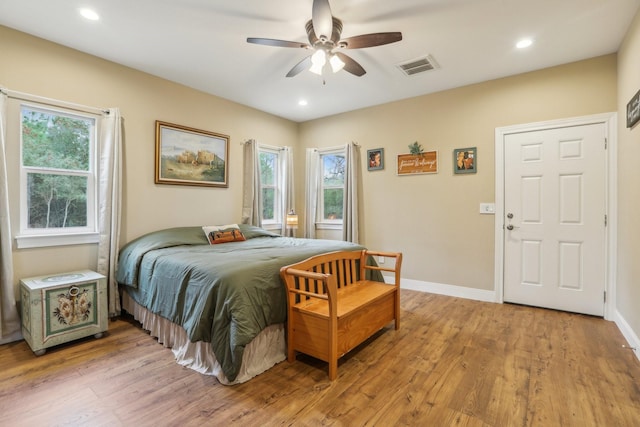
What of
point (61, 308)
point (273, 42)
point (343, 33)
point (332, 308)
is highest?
point (343, 33)

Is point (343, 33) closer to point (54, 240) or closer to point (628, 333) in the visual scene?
point (54, 240)

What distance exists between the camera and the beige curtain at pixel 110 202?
118 inches

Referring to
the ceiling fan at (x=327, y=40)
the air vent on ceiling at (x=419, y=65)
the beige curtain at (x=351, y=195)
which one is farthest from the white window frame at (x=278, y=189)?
the ceiling fan at (x=327, y=40)

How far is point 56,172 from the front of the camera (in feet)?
9.30

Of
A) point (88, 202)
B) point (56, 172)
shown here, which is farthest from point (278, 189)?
point (56, 172)

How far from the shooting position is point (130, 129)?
328 cm

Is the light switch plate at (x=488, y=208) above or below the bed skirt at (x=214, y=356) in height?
above

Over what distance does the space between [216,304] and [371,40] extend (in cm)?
216

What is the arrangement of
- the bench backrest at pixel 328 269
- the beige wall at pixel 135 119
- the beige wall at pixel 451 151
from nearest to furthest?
the bench backrest at pixel 328 269 → the beige wall at pixel 135 119 → the beige wall at pixel 451 151

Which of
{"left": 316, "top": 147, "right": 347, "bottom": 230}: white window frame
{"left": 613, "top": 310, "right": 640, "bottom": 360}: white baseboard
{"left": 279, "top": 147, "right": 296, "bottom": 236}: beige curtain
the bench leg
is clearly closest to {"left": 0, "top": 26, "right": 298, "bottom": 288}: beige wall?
{"left": 279, "top": 147, "right": 296, "bottom": 236}: beige curtain

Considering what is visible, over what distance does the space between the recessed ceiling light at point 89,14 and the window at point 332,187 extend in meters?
3.28

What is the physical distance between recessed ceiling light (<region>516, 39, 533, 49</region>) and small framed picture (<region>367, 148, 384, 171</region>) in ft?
6.43

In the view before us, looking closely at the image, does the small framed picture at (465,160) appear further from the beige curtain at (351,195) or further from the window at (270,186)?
the window at (270,186)

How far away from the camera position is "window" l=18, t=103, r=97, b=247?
2.69m
